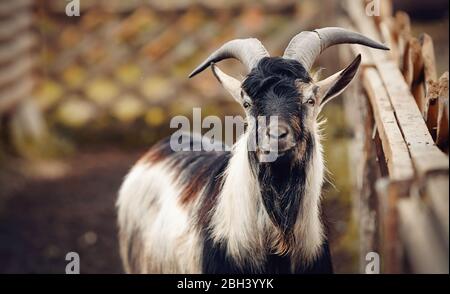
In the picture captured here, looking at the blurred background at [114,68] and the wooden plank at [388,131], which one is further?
the blurred background at [114,68]

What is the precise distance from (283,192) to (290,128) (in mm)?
324

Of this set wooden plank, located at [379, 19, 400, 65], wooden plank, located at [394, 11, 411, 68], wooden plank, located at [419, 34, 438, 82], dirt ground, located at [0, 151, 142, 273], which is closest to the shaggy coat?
wooden plank, located at [419, 34, 438, 82]

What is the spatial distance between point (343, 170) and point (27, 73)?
4.26m

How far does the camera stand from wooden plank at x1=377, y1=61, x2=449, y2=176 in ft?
8.78

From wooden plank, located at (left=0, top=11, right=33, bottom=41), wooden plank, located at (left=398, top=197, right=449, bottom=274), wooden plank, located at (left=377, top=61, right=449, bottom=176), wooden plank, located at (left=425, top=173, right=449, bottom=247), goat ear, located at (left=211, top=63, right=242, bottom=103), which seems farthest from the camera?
wooden plank, located at (left=0, top=11, right=33, bottom=41)

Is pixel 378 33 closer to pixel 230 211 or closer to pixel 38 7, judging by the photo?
pixel 230 211

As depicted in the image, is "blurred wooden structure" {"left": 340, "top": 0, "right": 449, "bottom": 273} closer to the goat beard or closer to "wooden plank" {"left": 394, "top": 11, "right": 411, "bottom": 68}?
"wooden plank" {"left": 394, "top": 11, "right": 411, "bottom": 68}

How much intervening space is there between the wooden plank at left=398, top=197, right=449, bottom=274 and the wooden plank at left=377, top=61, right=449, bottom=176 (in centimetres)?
15

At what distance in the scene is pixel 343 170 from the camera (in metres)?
7.69

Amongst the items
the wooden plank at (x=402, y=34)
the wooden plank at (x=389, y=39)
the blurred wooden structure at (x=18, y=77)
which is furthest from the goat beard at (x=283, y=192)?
the blurred wooden structure at (x=18, y=77)

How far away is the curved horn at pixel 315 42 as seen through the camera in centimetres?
367

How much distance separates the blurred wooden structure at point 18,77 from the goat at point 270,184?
5.39 metres

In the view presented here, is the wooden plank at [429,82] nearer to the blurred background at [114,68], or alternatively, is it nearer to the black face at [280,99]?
the black face at [280,99]

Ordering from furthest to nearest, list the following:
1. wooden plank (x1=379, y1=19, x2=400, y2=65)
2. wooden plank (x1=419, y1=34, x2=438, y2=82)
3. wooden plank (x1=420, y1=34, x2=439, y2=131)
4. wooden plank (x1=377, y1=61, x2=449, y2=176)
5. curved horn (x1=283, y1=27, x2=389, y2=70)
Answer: wooden plank (x1=379, y1=19, x2=400, y2=65) → wooden plank (x1=419, y1=34, x2=438, y2=82) → curved horn (x1=283, y1=27, x2=389, y2=70) → wooden plank (x1=420, y1=34, x2=439, y2=131) → wooden plank (x1=377, y1=61, x2=449, y2=176)
